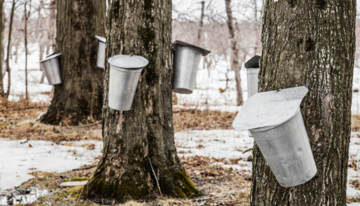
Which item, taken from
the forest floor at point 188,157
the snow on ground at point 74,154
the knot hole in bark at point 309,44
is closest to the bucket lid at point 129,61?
the forest floor at point 188,157

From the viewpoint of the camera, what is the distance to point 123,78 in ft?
7.39

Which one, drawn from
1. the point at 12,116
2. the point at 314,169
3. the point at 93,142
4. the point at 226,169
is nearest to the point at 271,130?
the point at 314,169

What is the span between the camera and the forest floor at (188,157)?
2607mm

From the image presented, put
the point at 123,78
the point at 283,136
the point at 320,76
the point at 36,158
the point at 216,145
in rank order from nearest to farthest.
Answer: the point at 283,136 < the point at 320,76 < the point at 123,78 < the point at 36,158 < the point at 216,145

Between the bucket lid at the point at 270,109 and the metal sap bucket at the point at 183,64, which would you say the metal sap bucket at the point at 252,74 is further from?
the bucket lid at the point at 270,109

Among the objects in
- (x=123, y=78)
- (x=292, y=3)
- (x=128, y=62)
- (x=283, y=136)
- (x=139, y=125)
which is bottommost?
(x=139, y=125)

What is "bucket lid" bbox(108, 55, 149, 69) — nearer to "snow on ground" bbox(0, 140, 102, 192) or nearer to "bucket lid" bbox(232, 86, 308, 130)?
"bucket lid" bbox(232, 86, 308, 130)

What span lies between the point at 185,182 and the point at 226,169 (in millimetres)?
955

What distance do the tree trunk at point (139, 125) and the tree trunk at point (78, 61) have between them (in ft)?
10.4

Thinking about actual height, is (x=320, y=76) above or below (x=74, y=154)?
above

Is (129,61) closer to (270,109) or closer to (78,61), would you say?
(270,109)

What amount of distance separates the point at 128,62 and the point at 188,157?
196 centimetres

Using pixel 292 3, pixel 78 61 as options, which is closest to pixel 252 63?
pixel 292 3

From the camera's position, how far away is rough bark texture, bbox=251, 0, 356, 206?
1590mm
